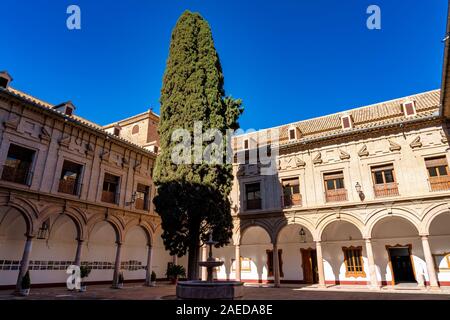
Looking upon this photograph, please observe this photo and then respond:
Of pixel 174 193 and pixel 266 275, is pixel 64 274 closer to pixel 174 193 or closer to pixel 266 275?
pixel 174 193

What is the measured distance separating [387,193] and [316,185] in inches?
134

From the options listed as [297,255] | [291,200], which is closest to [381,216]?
[291,200]

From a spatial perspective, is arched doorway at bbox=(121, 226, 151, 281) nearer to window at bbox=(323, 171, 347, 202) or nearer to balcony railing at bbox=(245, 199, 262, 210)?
balcony railing at bbox=(245, 199, 262, 210)

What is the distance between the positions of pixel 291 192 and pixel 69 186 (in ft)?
38.2

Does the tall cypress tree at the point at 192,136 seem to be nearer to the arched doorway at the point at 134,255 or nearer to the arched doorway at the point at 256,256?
the arched doorway at the point at 134,255

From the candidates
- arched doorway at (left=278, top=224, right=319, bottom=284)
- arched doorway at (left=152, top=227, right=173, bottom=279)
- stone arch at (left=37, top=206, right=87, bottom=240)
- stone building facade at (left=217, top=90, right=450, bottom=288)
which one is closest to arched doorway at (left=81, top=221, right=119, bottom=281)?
stone arch at (left=37, top=206, right=87, bottom=240)

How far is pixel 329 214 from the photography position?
1489cm

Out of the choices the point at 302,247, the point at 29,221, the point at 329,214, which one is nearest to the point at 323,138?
the point at 329,214

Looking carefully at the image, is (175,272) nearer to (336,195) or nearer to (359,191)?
(336,195)

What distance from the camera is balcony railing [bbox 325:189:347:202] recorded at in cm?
1496

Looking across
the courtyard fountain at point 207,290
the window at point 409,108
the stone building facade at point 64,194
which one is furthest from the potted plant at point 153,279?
the window at point 409,108

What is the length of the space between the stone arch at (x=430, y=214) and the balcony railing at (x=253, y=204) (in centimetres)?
802
